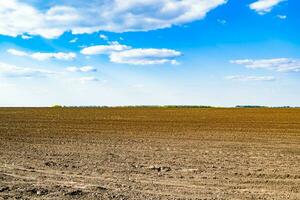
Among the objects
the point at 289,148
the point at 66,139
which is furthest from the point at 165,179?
the point at 66,139

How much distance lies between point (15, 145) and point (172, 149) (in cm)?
739

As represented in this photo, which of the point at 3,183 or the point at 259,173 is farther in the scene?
the point at 259,173

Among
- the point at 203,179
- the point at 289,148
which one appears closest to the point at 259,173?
the point at 203,179

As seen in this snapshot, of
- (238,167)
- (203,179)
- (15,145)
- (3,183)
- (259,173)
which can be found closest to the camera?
(3,183)

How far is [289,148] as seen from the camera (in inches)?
837

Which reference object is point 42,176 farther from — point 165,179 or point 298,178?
point 298,178

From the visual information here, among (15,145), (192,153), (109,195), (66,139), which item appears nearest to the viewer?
(109,195)

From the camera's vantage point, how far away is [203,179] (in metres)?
12.4

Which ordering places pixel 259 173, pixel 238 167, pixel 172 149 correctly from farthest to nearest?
pixel 172 149
pixel 238 167
pixel 259 173

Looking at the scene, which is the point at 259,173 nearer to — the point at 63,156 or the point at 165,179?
the point at 165,179

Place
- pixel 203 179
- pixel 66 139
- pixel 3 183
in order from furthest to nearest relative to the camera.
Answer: pixel 66 139 → pixel 203 179 → pixel 3 183

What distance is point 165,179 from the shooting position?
12.4m

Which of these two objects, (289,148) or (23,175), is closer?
(23,175)

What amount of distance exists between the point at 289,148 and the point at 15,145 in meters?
12.6
